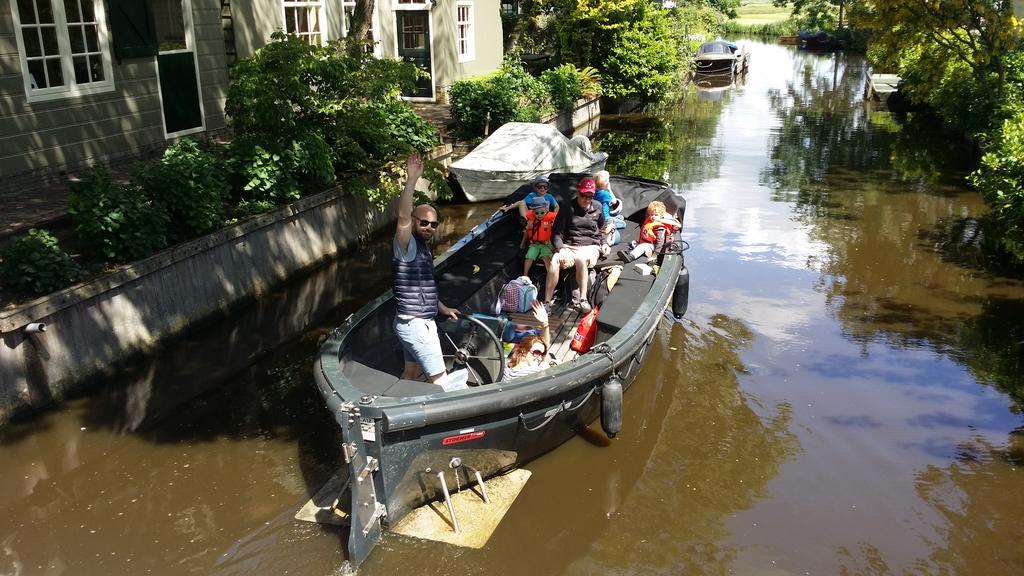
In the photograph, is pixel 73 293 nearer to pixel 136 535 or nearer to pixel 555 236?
pixel 136 535

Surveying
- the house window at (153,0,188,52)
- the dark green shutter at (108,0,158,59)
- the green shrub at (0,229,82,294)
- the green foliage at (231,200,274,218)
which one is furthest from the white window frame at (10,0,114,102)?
the green shrub at (0,229,82,294)

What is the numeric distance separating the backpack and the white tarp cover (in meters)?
6.37

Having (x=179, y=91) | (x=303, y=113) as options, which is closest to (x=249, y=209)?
(x=303, y=113)

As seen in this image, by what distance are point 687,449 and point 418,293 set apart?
9.33ft

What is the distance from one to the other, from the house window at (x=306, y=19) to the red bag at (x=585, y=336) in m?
10.3

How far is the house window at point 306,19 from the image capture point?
1546cm

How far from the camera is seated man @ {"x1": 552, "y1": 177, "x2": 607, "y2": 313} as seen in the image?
817 cm

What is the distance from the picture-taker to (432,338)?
19.7 feet

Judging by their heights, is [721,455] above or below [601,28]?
below

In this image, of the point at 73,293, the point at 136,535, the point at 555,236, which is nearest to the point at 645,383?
the point at 555,236

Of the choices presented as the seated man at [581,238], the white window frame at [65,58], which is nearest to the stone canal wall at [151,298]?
the white window frame at [65,58]

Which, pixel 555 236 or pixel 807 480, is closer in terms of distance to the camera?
pixel 807 480

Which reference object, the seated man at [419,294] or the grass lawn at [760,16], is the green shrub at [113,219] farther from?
the grass lawn at [760,16]

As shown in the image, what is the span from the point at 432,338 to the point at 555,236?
2802 millimetres
